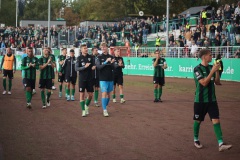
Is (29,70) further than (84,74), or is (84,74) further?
(29,70)

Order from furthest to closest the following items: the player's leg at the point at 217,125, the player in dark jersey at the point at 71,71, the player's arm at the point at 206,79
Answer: the player in dark jersey at the point at 71,71 → the player's leg at the point at 217,125 → the player's arm at the point at 206,79

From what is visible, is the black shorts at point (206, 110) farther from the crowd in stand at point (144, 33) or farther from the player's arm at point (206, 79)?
the crowd in stand at point (144, 33)

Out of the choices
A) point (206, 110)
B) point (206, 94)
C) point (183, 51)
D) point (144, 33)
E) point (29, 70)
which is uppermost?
point (144, 33)

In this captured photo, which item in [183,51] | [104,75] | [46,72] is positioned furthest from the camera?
[183,51]

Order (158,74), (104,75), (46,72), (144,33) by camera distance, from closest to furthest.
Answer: (104,75), (46,72), (158,74), (144,33)

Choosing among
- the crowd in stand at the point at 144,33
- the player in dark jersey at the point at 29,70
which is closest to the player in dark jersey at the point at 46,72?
the player in dark jersey at the point at 29,70

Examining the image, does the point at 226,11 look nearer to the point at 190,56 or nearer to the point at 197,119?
the point at 190,56

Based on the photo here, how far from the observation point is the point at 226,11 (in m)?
33.7

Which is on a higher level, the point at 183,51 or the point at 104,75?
the point at 183,51

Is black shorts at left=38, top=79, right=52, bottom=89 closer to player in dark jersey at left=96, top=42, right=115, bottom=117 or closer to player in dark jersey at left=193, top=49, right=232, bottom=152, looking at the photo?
player in dark jersey at left=96, top=42, right=115, bottom=117

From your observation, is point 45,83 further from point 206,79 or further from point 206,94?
point 206,79

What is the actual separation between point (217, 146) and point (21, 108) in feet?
27.0

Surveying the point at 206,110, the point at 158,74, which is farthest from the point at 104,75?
the point at 206,110

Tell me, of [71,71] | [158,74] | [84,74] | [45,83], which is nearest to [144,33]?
[71,71]
